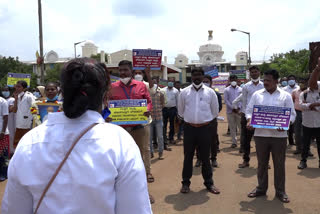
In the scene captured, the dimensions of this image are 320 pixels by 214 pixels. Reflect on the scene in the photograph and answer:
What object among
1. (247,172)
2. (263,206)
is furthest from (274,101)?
(247,172)

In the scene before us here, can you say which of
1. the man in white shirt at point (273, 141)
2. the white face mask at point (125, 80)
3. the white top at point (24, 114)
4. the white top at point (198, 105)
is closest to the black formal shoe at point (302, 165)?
the man in white shirt at point (273, 141)

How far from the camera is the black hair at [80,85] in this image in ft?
4.59

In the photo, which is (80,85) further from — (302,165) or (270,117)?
(302,165)

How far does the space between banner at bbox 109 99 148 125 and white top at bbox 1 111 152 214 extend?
332cm

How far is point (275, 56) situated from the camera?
2119 inches

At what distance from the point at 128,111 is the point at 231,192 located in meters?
2.22

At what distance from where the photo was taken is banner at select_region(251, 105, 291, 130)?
15.1ft

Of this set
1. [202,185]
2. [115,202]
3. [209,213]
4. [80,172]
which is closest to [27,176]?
Answer: [80,172]

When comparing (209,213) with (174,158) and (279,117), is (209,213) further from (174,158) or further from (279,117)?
(174,158)

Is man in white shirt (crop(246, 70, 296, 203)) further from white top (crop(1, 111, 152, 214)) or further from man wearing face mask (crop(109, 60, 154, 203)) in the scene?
white top (crop(1, 111, 152, 214))

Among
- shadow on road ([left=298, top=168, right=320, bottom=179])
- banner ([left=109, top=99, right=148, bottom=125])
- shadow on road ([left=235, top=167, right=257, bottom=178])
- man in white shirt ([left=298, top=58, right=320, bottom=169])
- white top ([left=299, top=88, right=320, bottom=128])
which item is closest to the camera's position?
banner ([left=109, top=99, right=148, bottom=125])

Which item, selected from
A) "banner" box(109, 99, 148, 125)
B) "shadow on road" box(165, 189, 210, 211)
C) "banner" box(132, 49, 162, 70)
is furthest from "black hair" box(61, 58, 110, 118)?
"banner" box(132, 49, 162, 70)

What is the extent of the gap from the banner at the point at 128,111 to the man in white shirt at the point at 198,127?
832mm

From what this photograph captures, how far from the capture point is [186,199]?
189 inches
